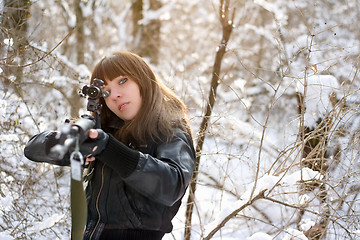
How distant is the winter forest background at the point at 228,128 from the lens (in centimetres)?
274

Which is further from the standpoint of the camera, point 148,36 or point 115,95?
point 148,36

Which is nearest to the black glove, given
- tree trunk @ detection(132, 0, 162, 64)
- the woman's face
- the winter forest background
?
the woman's face

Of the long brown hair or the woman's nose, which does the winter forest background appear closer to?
the long brown hair

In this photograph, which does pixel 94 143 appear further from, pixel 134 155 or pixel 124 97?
A: pixel 124 97

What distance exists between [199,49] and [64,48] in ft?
14.8

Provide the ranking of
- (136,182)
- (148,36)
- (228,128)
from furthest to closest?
1. (148,36)
2. (228,128)
3. (136,182)

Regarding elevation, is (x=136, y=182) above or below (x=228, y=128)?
below

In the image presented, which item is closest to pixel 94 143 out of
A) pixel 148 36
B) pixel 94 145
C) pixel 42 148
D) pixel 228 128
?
pixel 94 145

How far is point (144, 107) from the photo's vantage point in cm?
201

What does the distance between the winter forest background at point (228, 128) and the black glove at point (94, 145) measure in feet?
3.76

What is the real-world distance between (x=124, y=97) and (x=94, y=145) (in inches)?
19.9

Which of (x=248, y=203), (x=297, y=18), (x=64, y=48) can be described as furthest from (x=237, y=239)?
(x=297, y=18)

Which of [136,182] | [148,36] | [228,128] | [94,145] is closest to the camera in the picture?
[94,145]

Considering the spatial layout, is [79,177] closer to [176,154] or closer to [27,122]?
[176,154]
